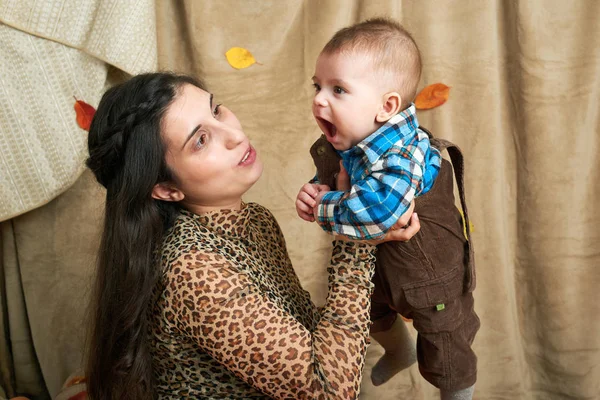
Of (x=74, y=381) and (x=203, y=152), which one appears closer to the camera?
(x=203, y=152)

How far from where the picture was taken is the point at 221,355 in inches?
50.0

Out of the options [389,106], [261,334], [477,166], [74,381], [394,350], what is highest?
[389,106]

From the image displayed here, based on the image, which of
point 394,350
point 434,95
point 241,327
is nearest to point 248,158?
point 241,327

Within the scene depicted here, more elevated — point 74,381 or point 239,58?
point 239,58

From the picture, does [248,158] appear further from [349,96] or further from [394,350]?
[394,350]

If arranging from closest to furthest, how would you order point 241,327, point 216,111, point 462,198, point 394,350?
1. point 241,327
2. point 216,111
3. point 462,198
4. point 394,350

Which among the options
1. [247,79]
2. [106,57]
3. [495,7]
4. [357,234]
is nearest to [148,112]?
[357,234]

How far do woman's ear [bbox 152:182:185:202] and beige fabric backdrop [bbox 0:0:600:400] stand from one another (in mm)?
758

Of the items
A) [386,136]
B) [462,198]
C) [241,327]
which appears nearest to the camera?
[241,327]

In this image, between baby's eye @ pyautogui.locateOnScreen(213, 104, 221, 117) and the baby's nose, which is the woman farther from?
the baby's nose

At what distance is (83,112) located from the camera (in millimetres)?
1985

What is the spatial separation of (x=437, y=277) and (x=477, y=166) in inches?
34.3

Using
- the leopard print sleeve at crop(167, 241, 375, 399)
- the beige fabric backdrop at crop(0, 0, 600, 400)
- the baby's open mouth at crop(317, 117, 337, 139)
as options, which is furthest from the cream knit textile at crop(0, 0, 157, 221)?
the leopard print sleeve at crop(167, 241, 375, 399)

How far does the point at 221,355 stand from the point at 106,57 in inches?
43.0
